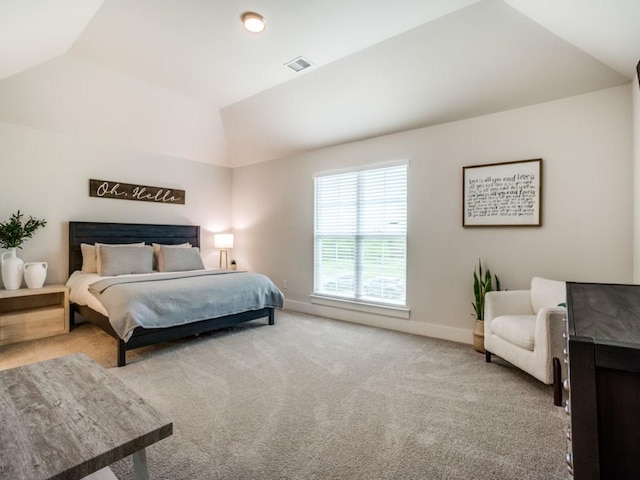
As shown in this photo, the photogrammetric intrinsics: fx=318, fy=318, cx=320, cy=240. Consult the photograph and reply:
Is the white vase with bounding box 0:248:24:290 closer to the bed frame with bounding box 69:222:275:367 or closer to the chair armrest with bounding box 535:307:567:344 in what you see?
the bed frame with bounding box 69:222:275:367

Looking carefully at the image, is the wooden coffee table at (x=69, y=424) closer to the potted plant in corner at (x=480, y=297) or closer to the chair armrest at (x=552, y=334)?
the chair armrest at (x=552, y=334)

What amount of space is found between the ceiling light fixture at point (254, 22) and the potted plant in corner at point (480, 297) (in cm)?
306

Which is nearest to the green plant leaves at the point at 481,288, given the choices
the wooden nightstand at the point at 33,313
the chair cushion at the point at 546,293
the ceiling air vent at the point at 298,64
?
the chair cushion at the point at 546,293

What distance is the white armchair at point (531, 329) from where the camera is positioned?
2221mm

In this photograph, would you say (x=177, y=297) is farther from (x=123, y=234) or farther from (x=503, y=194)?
(x=503, y=194)

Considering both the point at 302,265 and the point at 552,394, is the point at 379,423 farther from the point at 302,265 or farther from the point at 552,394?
the point at 302,265

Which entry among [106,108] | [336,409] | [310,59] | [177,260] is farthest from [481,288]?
[106,108]

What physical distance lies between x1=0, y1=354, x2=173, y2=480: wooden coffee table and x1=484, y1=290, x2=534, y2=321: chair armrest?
2673 millimetres

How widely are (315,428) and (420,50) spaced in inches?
123

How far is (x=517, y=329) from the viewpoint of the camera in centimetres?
249

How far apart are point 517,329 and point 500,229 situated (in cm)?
113

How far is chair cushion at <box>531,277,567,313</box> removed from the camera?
2.56m

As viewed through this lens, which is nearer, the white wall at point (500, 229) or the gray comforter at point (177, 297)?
the white wall at point (500, 229)

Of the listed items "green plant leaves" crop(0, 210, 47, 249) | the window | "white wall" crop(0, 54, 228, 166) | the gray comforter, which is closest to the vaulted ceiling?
"white wall" crop(0, 54, 228, 166)
